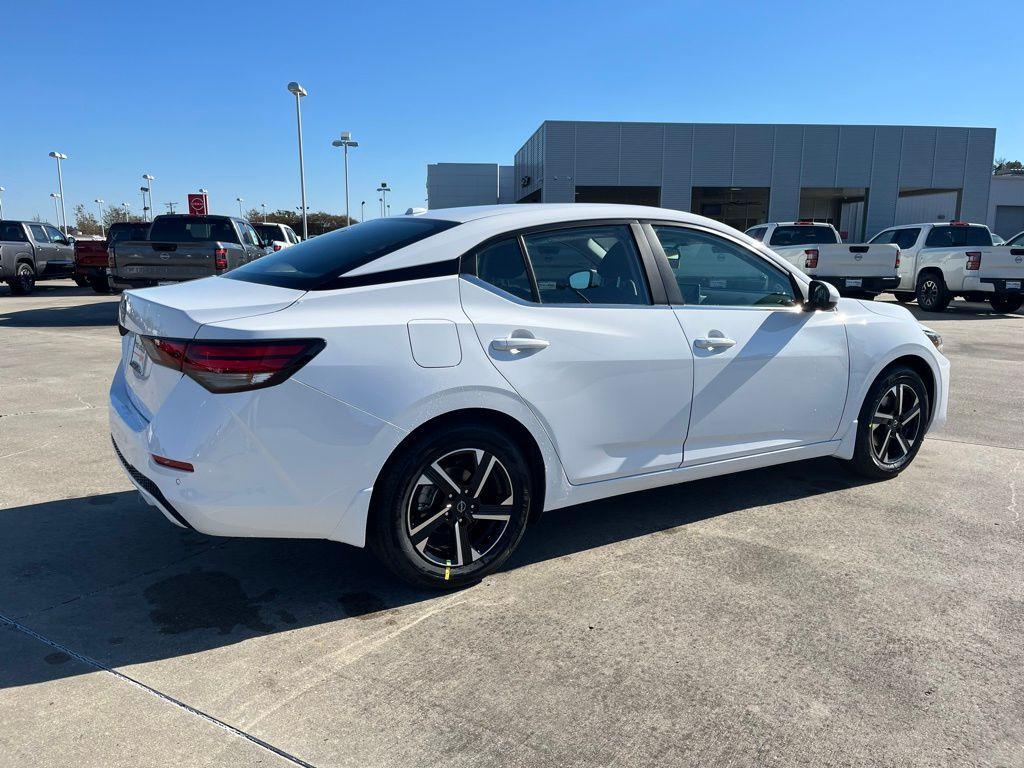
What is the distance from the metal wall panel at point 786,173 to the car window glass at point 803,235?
2001cm

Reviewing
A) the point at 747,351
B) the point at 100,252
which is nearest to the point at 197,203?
the point at 100,252

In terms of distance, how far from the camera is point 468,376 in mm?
3053

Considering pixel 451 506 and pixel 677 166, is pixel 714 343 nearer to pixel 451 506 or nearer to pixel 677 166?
pixel 451 506

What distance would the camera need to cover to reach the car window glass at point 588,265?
347cm

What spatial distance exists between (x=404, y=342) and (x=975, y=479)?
3980 millimetres

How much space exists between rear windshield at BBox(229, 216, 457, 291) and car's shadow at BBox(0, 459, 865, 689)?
131cm

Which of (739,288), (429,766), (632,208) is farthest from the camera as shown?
(739,288)

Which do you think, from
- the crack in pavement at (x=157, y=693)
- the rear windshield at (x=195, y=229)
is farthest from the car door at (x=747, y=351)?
the rear windshield at (x=195, y=229)

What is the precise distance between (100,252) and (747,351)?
1931cm

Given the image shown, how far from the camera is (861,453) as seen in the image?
4.66 metres

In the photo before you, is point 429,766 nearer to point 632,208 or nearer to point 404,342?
point 404,342

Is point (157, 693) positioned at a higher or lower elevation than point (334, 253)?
lower

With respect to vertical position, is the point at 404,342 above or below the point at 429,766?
above

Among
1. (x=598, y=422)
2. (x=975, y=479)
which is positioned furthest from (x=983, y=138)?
(x=598, y=422)
